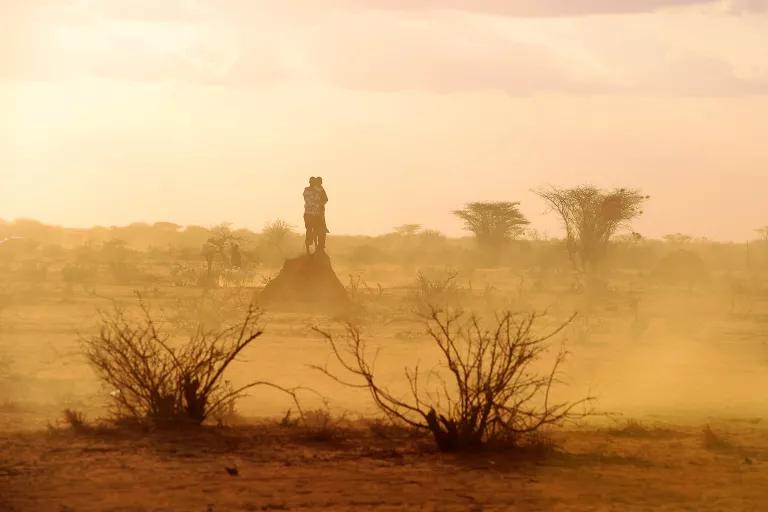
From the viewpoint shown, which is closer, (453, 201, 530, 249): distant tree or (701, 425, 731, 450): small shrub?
(701, 425, 731, 450): small shrub

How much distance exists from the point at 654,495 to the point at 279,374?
328 inches

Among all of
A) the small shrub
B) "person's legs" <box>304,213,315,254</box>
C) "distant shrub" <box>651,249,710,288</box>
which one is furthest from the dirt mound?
"distant shrub" <box>651,249,710,288</box>

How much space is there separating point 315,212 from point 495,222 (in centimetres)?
3055

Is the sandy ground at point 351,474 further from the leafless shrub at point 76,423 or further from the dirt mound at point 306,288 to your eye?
the dirt mound at point 306,288

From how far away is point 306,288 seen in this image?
22859 mm

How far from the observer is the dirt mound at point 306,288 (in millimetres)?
22672

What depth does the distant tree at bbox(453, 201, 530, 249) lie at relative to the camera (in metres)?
52.5

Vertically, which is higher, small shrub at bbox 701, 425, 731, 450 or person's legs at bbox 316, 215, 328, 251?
person's legs at bbox 316, 215, 328, 251

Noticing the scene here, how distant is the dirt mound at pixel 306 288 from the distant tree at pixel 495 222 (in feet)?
97.7

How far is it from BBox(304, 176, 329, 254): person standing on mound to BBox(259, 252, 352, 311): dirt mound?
379 millimetres

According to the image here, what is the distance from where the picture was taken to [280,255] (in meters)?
46.9

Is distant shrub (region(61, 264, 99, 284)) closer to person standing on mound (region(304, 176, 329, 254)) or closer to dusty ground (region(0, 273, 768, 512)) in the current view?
person standing on mound (region(304, 176, 329, 254))

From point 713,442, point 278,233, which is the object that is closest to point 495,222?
point 278,233

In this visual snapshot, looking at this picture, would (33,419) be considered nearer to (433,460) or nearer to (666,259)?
(433,460)
